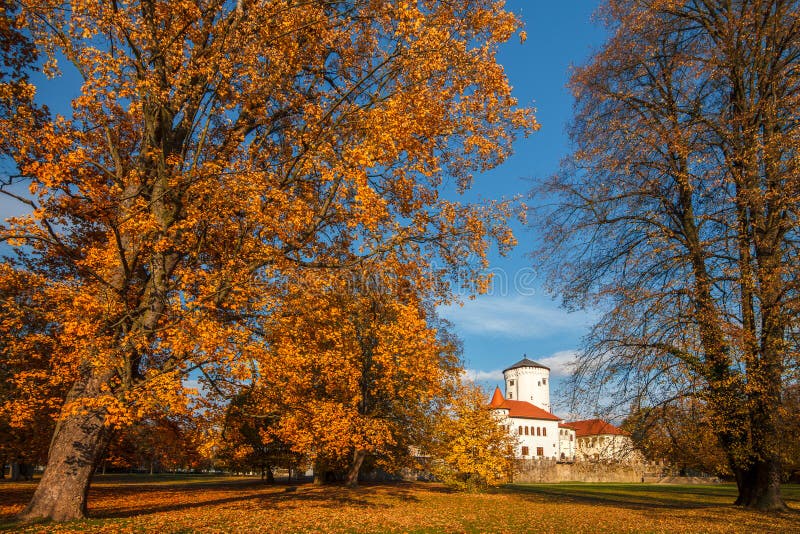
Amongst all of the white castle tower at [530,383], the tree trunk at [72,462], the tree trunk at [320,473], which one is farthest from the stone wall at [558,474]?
the tree trunk at [72,462]

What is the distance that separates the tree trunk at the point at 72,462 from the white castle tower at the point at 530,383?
105 m

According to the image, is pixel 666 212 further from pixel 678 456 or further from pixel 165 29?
pixel 165 29

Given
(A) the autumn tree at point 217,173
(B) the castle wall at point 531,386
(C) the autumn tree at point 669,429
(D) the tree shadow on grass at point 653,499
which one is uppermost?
(B) the castle wall at point 531,386

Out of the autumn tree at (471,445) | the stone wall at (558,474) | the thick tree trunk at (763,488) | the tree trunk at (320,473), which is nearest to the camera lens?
the thick tree trunk at (763,488)

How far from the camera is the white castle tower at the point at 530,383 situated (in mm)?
108000

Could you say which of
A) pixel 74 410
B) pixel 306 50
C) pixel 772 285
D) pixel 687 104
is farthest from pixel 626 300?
pixel 74 410

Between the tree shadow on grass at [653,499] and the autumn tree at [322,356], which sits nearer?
the autumn tree at [322,356]

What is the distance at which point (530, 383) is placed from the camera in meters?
109

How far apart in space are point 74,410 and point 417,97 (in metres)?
9.59

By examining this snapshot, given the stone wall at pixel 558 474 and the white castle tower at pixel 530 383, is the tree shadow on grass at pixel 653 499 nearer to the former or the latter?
the stone wall at pixel 558 474

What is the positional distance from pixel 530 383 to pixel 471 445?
83.5 metres

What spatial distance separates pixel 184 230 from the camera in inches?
468

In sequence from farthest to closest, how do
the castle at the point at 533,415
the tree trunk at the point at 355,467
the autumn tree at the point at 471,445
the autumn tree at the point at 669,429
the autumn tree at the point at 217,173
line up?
the castle at the point at 533,415, the tree trunk at the point at 355,467, the autumn tree at the point at 471,445, the autumn tree at the point at 669,429, the autumn tree at the point at 217,173

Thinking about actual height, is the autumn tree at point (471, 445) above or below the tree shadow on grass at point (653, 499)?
above
